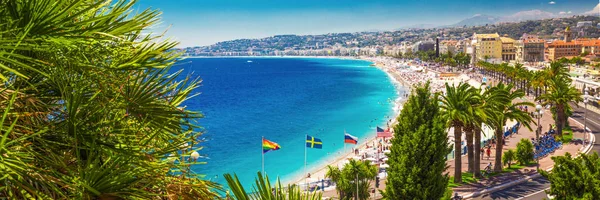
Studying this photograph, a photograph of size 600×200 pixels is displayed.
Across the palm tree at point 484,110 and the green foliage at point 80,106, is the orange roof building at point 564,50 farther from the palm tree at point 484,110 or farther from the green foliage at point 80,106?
the green foliage at point 80,106

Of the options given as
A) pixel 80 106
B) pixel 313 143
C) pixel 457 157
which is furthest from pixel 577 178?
pixel 313 143

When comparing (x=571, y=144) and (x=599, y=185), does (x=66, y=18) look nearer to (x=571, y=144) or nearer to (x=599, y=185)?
(x=599, y=185)

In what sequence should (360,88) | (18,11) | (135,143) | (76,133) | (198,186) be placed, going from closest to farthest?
(18,11) → (76,133) → (135,143) → (198,186) → (360,88)

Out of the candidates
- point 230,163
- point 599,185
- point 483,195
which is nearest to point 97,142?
point 599,185

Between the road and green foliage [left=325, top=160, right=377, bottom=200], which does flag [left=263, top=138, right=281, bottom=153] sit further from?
the road

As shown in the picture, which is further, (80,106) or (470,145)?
(470,145)

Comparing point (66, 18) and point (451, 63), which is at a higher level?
point (66, 18)

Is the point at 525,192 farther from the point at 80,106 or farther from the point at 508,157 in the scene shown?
the point at 80,106
